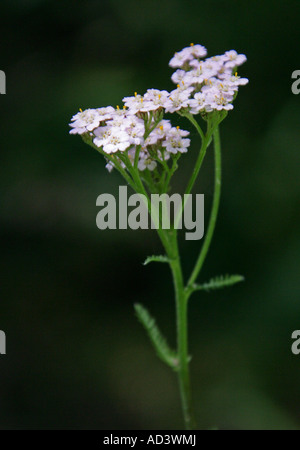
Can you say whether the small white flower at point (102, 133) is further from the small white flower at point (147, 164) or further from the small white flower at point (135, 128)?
the small white flower at point (147, 164)

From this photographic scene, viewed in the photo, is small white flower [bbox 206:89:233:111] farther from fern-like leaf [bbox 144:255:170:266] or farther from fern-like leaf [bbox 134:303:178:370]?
fern-like leaf [bbox 134:303:178:370]

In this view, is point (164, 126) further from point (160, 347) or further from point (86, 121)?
point (160, 347)

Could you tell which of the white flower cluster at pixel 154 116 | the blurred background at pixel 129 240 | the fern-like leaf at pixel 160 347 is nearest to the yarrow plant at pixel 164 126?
the white flower cluster at pixel 154 116

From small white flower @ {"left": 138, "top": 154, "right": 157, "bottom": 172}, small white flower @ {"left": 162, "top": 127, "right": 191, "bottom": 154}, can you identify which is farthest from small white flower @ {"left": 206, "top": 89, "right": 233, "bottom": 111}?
small white flower @ {"left": 138, "top": 154, "right": 157, "bottom": 172}

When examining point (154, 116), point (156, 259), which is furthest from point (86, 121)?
point (156, 259)

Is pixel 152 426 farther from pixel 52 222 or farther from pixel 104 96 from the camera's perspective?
pixel 104 96

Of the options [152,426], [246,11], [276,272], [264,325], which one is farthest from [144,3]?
[152,426]
